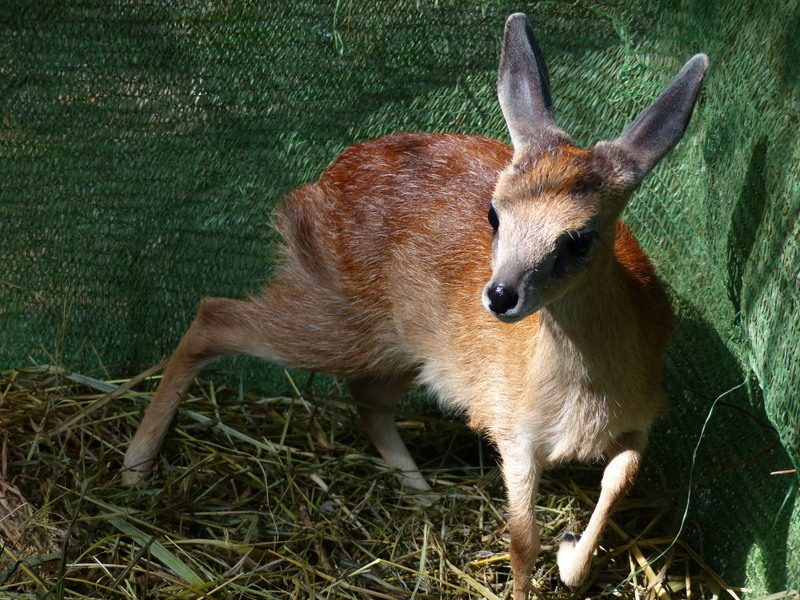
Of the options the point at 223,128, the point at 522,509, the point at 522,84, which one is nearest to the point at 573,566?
the point at 522,509

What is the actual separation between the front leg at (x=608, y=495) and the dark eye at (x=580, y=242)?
2.92ft

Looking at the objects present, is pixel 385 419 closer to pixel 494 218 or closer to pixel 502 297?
pixel 494 218

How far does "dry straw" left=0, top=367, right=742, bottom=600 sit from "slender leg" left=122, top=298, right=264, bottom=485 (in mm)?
107

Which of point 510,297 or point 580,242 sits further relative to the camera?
point 580,242

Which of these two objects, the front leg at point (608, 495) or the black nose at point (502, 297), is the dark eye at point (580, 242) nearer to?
the black nose at point (502, 297)

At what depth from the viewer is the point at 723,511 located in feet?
11.8

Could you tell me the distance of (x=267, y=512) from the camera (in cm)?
397

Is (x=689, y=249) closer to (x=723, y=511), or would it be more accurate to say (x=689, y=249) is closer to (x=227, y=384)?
(x=723, y=511)

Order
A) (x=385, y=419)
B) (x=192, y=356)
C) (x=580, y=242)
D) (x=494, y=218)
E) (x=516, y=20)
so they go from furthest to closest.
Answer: (x=385, y=419), (x=192, y=356), (x=516, y=20), (x=494, y=218), (x=580, y=242)

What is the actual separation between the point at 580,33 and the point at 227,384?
7.87 feet

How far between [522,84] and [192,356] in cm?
189

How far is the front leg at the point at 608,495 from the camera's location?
3316mm

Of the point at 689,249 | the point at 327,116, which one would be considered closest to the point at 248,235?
the point at 327,116

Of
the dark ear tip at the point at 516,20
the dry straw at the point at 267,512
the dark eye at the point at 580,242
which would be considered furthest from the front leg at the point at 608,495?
the dark ear tip at the point at 516,20
